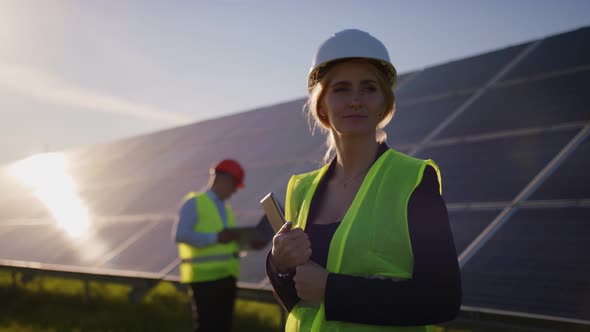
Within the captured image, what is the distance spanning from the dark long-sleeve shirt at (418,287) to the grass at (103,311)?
5.84 meters

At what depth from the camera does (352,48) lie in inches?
82.8

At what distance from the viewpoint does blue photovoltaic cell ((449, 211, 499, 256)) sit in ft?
16.9

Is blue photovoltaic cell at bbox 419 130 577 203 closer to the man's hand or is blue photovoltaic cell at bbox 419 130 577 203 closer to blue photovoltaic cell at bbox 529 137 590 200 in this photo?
blue photovoltaic cell at bbox 529 137 590 200

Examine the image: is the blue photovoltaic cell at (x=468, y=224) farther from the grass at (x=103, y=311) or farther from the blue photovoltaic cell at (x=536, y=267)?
the grass at (x=103, y=311)

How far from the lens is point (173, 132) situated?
55.7 ft

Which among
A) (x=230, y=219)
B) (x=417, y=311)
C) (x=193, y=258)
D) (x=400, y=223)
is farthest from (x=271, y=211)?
(x=230, y=219)

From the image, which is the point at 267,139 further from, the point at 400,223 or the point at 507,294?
the point at 400,223

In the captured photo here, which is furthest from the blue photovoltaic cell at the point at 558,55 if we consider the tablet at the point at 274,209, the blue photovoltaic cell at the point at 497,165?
the tablet at the point at 274,209

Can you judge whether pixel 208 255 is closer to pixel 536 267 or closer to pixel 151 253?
pixel 151 253

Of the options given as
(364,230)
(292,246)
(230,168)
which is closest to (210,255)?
(230,168)

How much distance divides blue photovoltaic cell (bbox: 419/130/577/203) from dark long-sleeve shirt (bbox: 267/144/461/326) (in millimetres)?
3939

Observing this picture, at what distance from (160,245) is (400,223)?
7.23 m

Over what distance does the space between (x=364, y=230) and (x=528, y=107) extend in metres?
6.01

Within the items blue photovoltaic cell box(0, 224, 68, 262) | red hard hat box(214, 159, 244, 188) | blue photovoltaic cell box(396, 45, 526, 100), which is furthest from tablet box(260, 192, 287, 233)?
blue photovoltaic cell box(0, 224, 68, 262)
